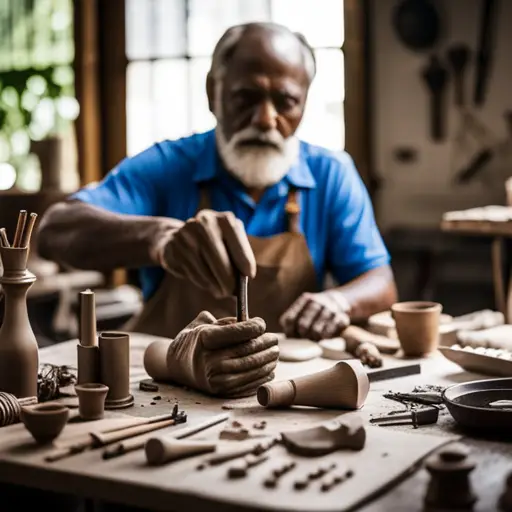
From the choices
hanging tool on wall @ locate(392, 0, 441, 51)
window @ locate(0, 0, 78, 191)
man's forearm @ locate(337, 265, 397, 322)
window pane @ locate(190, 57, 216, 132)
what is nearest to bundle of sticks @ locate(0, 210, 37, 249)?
man's forearm @ locate(337, 265, 397, 322)

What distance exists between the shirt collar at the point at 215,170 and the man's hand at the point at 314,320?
0.71m

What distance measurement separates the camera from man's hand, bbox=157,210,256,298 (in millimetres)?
2129

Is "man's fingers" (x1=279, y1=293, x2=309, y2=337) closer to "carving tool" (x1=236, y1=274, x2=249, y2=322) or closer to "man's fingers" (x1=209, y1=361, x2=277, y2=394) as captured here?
"carving tool" (x1=236, y1=274, x2=249, y2=322)

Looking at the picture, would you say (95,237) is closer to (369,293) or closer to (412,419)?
(369,293)

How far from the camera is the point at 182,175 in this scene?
132 inches

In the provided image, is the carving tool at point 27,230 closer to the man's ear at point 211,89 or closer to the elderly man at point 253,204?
the elderly man at point 253,204

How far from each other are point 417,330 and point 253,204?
3.52 feet

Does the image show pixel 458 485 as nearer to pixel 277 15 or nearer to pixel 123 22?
pixel 277 15

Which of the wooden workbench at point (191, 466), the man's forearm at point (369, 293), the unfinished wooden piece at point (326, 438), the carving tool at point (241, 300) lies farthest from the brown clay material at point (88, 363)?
the man's forearm at point (369, 293)

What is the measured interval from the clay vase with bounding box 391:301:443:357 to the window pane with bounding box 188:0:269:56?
438 cm

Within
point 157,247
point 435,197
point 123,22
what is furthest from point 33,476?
point 123,22

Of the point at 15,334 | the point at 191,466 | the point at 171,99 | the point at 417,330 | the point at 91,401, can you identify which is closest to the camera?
the point at 191,466

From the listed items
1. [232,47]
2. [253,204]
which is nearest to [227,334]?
[253,204]

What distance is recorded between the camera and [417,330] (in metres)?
2.42
